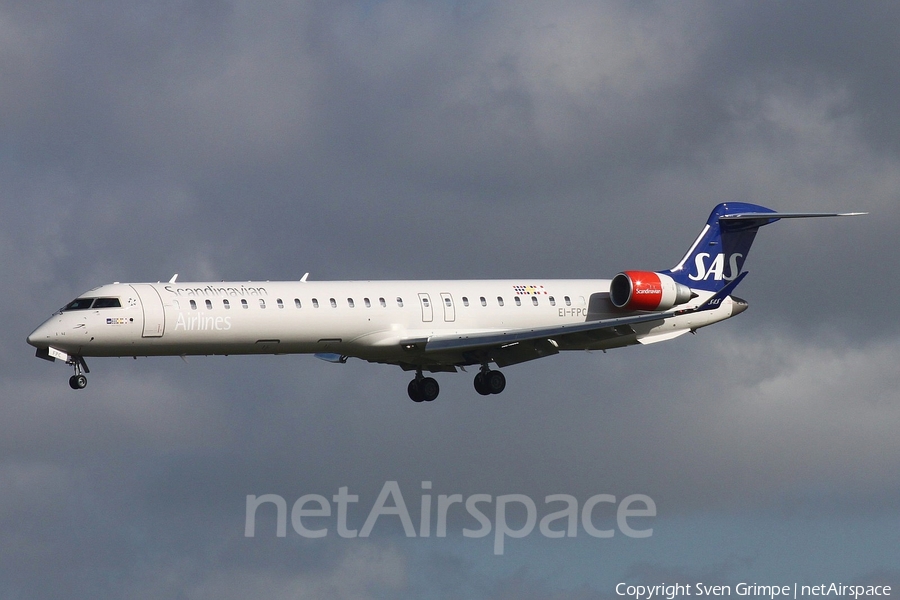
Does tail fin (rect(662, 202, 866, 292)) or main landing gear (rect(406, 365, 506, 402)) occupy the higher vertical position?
tail fin (rect(662, 202, 866, 292))

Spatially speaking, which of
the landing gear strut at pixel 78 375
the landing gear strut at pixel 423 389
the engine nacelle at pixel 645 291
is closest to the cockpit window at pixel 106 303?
the landing gear strut at pixel 78 375

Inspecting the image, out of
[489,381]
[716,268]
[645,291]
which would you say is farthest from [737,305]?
[489,381]

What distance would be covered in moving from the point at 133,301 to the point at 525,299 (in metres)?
13.6

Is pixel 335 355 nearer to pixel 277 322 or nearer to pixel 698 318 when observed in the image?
pixel 277 322

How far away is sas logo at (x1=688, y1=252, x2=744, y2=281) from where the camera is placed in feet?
190

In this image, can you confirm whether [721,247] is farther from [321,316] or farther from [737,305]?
[321,316]

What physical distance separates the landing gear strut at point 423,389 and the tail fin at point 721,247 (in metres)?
9.42

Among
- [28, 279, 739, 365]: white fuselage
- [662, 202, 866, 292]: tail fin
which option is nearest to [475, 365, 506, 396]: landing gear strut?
[28, 279, 739, 365]: white fuselage

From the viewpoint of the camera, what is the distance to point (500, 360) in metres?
53.4

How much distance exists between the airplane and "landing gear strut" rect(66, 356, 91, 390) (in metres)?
0.03

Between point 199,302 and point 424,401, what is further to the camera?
point 424,401

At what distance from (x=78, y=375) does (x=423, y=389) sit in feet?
41.9

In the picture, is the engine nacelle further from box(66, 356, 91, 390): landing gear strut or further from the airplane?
box(66, 356, 91, 390): landing gear strut

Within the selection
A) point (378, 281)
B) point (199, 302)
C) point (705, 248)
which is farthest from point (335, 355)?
point (705, 248)
